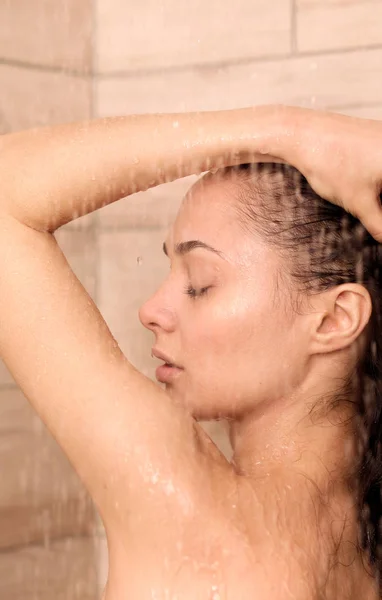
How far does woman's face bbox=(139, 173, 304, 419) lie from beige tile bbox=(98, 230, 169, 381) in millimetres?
785

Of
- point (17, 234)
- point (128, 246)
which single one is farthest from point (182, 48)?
point (17, 234)

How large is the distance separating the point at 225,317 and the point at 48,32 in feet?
3.47

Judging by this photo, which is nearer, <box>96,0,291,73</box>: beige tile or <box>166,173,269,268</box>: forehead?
<box>166,173,269,268</box>: forehead

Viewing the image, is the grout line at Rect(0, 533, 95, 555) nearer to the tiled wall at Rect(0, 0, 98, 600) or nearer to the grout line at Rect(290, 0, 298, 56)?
the tiled wall at Rect(0, 0, 98, 600)

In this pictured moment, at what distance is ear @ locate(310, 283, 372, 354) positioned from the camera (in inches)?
43.6

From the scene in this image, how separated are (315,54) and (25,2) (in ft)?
2.06

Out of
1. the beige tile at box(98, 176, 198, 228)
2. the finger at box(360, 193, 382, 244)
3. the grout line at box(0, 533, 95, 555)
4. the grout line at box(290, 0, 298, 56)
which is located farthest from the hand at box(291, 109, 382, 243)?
the grout line at box(0, 533, 95, 555)

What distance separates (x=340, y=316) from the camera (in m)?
1.12

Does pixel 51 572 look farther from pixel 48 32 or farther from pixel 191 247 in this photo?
pixel 48 32

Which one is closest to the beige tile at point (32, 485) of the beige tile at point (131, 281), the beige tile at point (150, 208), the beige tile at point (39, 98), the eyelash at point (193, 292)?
the beige tile at point (131, 281)

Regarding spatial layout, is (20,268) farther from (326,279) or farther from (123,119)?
(326,279)

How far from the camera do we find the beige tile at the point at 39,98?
1791mm

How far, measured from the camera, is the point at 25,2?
6.02 ft

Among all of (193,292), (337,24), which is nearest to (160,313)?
(193,292)
